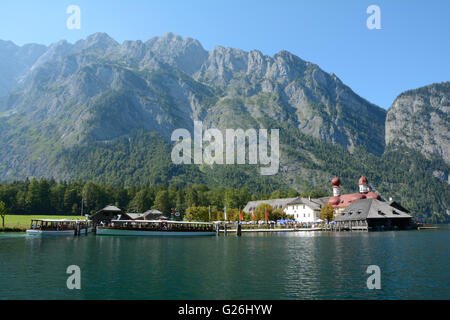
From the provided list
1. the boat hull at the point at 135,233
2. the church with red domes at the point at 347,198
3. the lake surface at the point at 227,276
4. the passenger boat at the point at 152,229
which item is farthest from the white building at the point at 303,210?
the lake surface at the point at 227,276

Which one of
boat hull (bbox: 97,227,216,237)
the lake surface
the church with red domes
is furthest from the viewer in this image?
the church with red domes

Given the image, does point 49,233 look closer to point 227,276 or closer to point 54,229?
point 54,229

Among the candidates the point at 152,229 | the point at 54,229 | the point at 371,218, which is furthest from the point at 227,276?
the point at 371,218

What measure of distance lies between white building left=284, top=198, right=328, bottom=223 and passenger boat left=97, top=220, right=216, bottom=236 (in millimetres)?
64458

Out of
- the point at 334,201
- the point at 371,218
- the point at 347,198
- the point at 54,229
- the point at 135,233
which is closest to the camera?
the point at 54,229

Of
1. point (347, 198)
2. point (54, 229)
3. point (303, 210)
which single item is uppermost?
point (347, 198)

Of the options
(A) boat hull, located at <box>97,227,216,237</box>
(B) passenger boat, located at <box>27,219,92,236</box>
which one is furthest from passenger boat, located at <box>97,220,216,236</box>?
(B) passenger boat, located at <box>27,219,92,236</box>

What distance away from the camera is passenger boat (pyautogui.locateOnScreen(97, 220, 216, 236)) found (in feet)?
359

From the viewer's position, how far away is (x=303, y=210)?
6841 inches

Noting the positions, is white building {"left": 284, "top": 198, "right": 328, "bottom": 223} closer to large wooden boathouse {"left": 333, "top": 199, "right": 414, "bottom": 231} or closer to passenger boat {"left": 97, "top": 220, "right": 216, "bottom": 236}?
large wooden boathouse {"left": 333, "top": 199, "right": 414, "bottom": 231}

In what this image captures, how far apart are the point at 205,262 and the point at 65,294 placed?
20.2 m

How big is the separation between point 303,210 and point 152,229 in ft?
286

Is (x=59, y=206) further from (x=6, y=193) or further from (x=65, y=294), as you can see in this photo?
(x=65, y=294)

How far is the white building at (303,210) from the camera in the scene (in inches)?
6668
